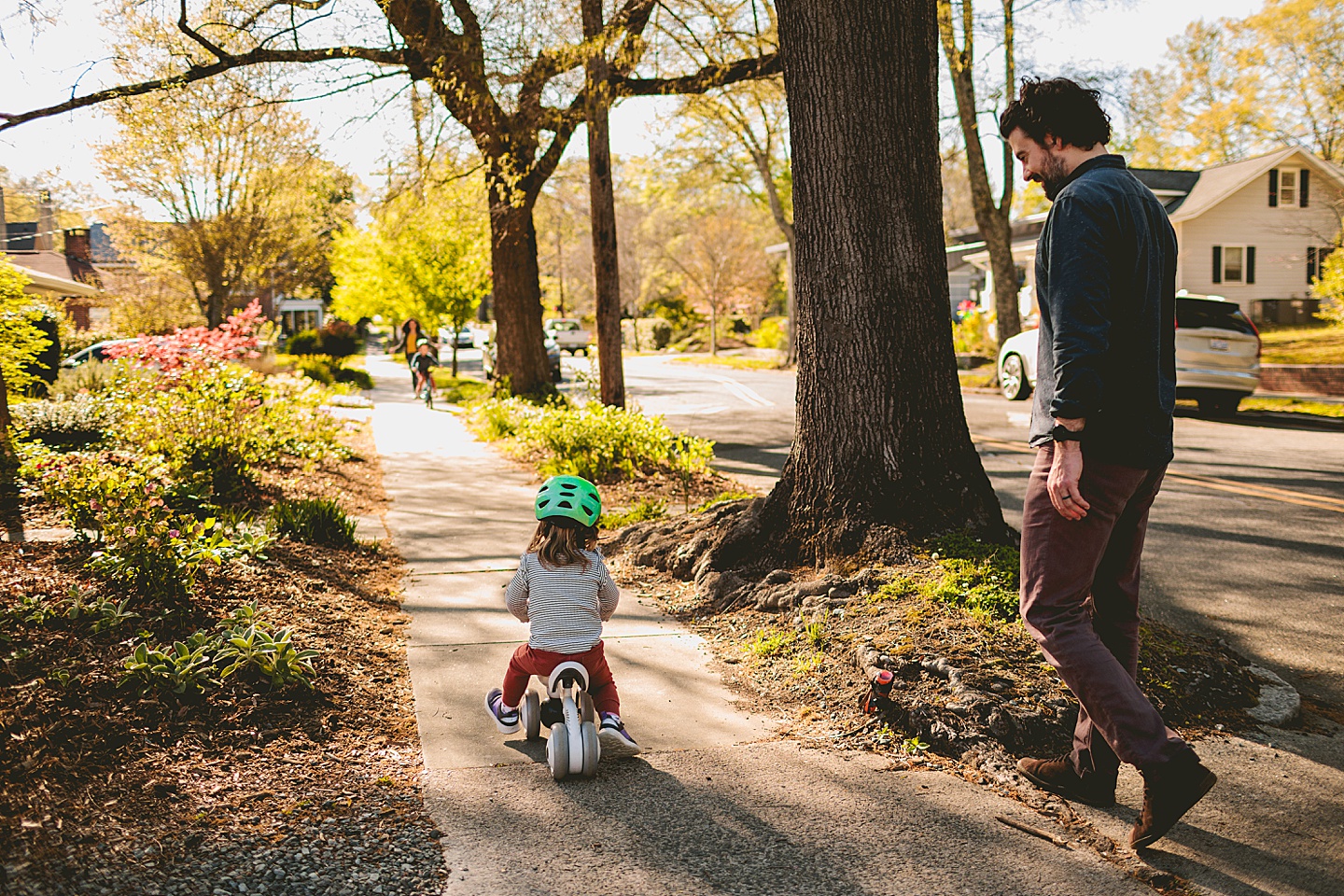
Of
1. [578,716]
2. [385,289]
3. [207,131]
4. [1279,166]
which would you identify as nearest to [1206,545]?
[578,716]

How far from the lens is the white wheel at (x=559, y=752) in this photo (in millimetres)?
3738

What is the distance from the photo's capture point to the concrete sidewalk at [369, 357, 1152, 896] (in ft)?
10.0

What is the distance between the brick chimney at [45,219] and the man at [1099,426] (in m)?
9.35

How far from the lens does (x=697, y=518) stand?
7.51 metres

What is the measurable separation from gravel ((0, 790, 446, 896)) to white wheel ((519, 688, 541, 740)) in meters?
0.78

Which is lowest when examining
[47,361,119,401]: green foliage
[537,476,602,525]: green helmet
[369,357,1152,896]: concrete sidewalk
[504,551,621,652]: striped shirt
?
[369,357,1152,896]: concrete sidewalk

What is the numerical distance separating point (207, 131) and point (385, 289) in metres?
23.4

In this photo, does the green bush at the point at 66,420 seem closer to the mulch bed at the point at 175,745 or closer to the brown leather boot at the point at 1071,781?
the mulch bed at the point at 175,745

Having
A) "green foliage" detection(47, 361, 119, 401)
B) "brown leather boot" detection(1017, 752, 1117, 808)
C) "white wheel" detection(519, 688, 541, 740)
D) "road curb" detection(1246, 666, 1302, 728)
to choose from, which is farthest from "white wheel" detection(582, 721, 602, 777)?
"green foliage" detection(47, 361, 119, 401)

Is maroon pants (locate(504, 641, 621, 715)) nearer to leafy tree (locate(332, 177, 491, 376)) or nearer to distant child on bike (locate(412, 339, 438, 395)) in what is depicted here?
distant child on bike (locate(412, 339, 438, 395))

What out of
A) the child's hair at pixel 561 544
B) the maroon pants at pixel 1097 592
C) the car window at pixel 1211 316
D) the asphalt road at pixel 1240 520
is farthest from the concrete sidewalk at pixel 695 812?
the car window at pixel 1211 316

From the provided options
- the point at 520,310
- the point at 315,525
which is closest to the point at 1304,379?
the point at 520,310

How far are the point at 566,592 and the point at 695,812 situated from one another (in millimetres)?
1047

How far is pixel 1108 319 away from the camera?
3225mm
